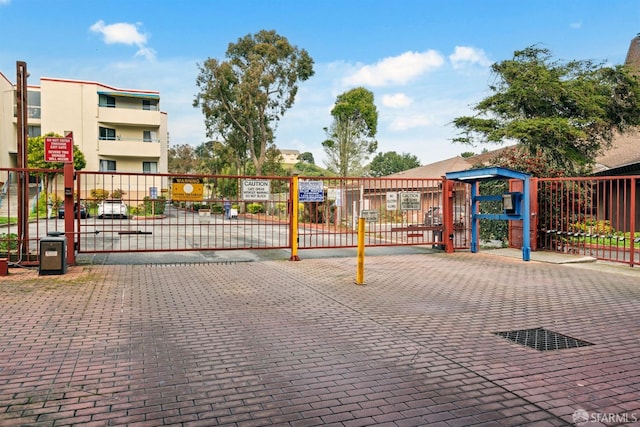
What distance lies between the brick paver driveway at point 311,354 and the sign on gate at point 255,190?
365cm

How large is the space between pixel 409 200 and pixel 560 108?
11.7 metres

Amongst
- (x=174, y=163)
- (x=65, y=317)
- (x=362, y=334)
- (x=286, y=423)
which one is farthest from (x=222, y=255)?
(x=174, y=163)

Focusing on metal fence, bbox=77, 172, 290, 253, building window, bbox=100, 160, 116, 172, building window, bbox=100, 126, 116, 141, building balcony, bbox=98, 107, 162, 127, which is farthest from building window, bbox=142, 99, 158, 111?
metal fence, bbox=77, 172, 290, 253

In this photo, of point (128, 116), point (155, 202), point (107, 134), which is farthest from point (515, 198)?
point (107, 134)

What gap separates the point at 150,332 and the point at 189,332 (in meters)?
0.47

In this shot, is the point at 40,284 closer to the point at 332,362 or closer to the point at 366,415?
the point at 332,362

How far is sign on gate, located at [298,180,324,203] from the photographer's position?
42.0 feet

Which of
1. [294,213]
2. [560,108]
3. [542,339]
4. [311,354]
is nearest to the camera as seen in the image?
[311,354]

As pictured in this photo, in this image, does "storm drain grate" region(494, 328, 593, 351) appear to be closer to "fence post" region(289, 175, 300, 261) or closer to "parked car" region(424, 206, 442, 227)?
"fence post" region(289, 175, 300, 261)

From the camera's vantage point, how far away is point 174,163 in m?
72.6

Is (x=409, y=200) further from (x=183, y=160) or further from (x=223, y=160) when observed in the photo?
(x=183, y=160)

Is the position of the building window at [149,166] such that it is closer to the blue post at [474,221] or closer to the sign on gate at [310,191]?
the sign on gate at [310,191]

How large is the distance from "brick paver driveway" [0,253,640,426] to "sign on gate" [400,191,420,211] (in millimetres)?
4635

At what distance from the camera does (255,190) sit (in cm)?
1255
